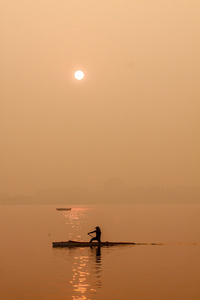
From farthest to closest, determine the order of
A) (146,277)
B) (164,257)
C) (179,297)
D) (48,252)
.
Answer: (48,252) → (164,257) → (146,277) → (179,297)

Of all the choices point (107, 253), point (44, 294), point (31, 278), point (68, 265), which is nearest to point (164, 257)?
point (107, 253)

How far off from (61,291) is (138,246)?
74.0ft

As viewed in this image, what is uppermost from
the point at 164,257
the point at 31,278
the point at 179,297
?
the point at 164,257

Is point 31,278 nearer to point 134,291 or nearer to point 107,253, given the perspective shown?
point 134,291

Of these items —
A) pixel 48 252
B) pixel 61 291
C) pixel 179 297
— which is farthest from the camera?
pixel 48 252

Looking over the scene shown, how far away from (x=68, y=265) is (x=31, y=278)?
498 centimetres

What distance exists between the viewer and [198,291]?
1035 inches

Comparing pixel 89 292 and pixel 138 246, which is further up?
pixel 138 246

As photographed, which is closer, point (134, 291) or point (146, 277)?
point (134, 291)

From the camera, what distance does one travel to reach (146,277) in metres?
31.3

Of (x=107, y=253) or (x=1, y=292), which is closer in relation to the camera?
(x=1, y=292)

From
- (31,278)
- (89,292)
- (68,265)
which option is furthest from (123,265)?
(89,292)

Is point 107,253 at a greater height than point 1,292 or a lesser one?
greater

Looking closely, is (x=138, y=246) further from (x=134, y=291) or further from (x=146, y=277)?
(x=134, y=291)
